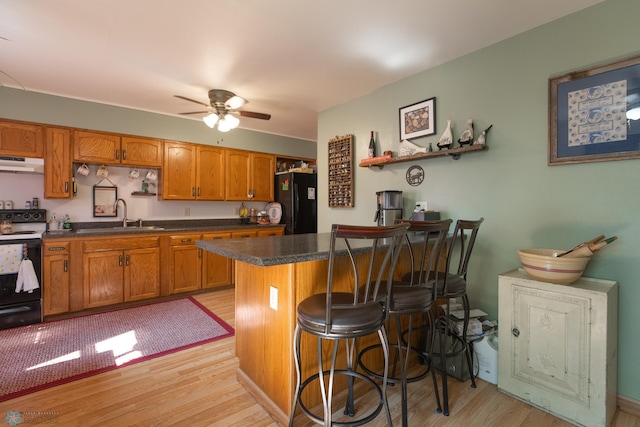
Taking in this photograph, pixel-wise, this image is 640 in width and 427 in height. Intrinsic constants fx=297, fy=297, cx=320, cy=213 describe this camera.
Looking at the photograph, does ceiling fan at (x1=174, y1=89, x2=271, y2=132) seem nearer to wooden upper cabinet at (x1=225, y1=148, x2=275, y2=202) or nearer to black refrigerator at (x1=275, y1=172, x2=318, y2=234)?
wooden upper cabinet at (x1=225, y1=148, x2=275, y2=202)

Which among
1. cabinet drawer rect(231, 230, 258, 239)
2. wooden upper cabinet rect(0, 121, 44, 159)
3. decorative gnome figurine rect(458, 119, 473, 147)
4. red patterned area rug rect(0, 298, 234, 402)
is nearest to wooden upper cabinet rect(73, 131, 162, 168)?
wooden upper cabinet rect(0, 121, 44, 159)

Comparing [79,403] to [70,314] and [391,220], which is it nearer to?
[70,314]

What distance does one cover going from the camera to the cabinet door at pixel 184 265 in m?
3.91

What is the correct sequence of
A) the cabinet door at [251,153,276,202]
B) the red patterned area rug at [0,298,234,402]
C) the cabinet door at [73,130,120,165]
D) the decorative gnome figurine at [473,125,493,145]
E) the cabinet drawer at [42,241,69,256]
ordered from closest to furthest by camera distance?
the red patterned area rug at [0,298,234,402]
the decorative gnome figurine at [473,125,493,145]
the cabinet drawer at [42,241,69,256]
the cabinet door at [73,130,120,165]
the cabinet door at [251,153,276,202]

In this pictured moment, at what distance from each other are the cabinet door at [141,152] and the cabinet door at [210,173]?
54 cm

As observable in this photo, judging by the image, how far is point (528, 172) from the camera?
2158 mm

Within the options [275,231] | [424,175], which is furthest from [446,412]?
[275,231]

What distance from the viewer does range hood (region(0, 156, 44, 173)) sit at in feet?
9.93

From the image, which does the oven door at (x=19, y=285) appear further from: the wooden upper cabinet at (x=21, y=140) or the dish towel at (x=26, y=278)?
the wooden upper cabinet at (x=21, y=140)

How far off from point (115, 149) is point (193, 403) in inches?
130

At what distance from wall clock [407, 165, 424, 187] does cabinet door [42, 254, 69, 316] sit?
12.3ft

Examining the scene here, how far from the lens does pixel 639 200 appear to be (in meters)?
1.73

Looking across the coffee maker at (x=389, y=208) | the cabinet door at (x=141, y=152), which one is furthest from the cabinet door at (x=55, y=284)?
the coffee maker at (x=389, y=208)

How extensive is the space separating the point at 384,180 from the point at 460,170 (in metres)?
0.81
